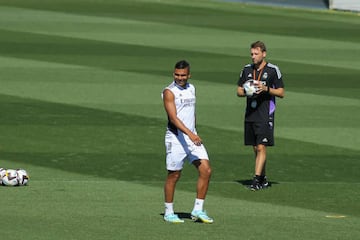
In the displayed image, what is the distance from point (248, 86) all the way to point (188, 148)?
2.80m

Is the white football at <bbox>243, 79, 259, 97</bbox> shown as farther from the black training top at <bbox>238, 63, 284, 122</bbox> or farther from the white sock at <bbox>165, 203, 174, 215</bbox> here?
the white sock at <bbox>165, 203, 174, 215</bbox>

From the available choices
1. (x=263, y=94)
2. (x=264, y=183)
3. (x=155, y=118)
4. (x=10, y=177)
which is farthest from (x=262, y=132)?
(x=155, y=118)

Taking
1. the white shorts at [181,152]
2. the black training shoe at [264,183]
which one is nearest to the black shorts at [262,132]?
the black training shoe at [264,183]

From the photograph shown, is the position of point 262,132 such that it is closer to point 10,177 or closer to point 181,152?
point 181,152

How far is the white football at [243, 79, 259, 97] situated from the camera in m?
18.0

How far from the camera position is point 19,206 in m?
16.4

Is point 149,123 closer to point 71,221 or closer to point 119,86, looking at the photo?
point 119,86

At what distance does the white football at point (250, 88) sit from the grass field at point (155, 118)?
55.3 inches

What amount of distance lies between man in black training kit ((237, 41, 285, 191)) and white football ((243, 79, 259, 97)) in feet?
0.35

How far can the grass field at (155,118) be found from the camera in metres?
15.9

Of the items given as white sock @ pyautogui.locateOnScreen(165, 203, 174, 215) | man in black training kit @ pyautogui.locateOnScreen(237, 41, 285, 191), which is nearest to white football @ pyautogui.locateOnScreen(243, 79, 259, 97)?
man in black training kit @ pyautogui.locateOnScreen(237, 41, 285, 191)

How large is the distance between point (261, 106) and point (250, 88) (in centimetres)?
61

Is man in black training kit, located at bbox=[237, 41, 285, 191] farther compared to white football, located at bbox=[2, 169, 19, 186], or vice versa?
man in black training kit, located at bbox=[237, 41, 285, 191]

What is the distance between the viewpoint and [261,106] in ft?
60.8
